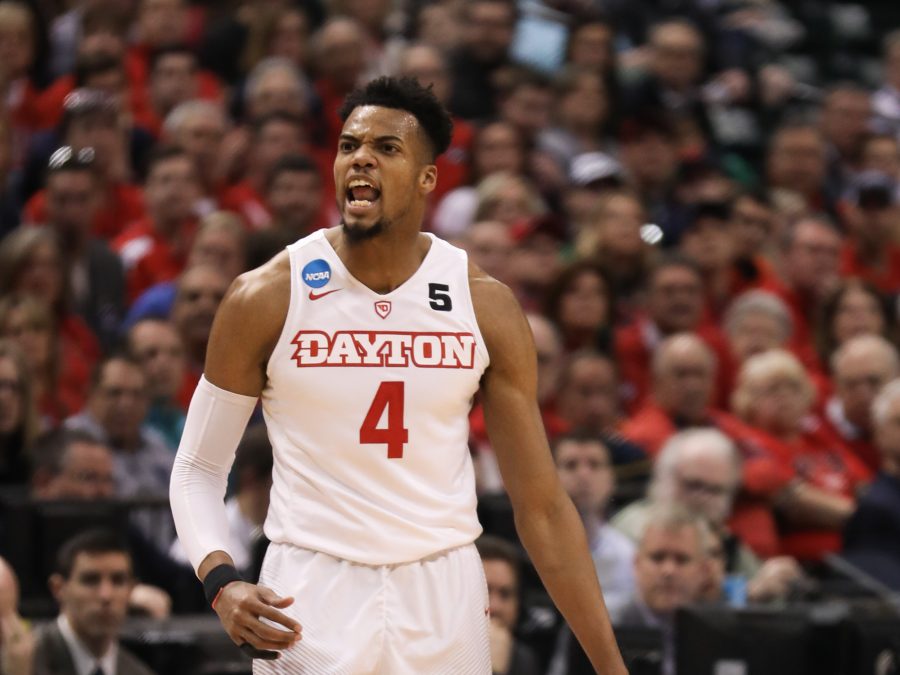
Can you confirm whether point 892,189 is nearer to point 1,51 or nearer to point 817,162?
point 817,162

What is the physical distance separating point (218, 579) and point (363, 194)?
2.54 feet

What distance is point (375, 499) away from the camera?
339cm

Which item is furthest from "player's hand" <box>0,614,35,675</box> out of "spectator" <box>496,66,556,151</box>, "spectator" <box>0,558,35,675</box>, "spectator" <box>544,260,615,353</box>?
"spectator" <box>496,66,556,151</box>

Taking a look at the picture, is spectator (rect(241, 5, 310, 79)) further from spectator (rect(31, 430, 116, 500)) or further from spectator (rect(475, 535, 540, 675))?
spectator (rect(475, 535, 540, 675))

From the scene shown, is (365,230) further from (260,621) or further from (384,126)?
(260,621)

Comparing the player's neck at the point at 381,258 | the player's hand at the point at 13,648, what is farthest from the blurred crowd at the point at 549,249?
the player's neck at the point at 381,258

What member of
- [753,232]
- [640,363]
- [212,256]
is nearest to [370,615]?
[212,256]

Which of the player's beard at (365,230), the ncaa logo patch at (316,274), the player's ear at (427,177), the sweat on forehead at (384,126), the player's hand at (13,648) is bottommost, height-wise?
the player's hand at (13,648)

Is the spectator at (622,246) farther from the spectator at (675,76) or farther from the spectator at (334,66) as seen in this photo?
the spectator at (675,76)

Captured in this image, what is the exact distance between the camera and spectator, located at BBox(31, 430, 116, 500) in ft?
19.4

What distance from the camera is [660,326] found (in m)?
7.74

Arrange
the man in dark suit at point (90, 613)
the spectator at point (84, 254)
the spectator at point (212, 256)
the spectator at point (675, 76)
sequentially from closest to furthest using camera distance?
the man in dark suit at point (90, 613) → the spectator at point (212, 256) → the spectator at point (84, 254) → the spectator at point (675, 76)

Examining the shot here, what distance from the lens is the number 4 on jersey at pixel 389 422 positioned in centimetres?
340

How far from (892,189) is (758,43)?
2.44 meters
